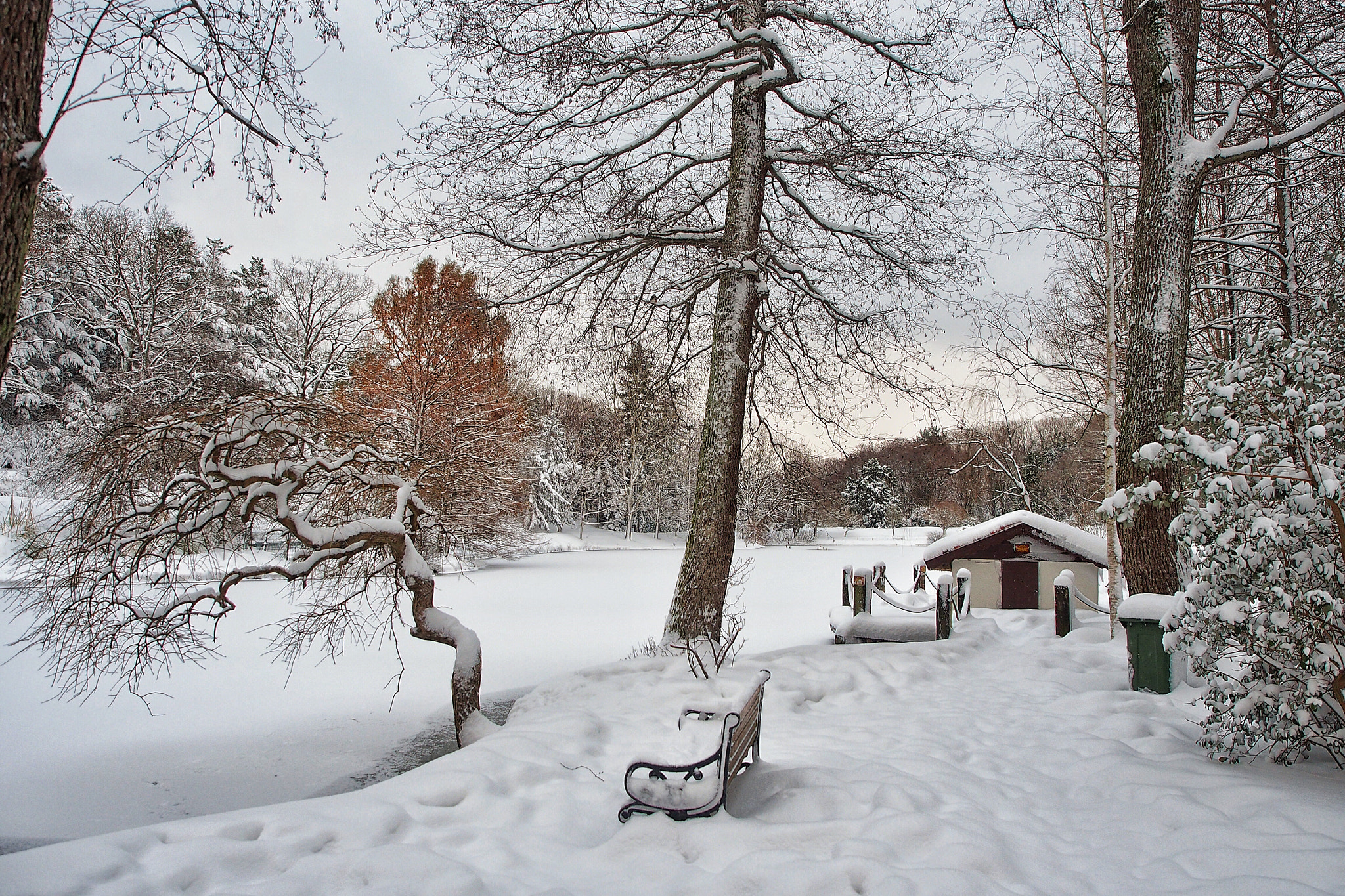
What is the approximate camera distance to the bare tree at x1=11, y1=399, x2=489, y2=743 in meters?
5.00

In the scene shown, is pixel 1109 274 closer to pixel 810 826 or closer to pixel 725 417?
pixel 725 417

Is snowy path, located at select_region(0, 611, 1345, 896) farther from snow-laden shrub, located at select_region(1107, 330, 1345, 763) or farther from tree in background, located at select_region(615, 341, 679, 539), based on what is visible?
tree in background, located at select_region(615, 341, 679, 539)

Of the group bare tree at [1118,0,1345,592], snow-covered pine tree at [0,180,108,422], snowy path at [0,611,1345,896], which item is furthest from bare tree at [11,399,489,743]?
snow-covered pine tree at [0,180,108,422]

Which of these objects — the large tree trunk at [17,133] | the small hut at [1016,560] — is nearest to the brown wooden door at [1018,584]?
the small hut at [1016,560]

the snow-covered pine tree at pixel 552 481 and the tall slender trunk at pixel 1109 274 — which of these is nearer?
the tall slender trunk at pixel 1109 274

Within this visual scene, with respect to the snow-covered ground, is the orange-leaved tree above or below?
above

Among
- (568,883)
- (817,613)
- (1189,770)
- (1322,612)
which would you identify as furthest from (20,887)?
(817,613)

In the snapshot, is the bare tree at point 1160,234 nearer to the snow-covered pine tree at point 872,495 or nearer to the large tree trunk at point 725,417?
the large tree trunk at point 725,417

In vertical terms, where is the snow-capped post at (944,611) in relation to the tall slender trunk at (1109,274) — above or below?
below

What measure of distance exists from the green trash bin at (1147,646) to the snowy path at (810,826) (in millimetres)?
709

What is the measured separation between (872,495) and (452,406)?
50.8m

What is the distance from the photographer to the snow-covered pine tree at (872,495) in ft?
186

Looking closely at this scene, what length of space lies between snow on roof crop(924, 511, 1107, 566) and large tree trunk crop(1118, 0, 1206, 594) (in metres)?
6.90

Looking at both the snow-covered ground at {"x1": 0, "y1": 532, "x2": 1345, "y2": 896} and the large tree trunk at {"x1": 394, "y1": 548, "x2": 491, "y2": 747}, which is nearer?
the snow-covered ground at {"x1": 0, "y1": 532, "x2": 1345, "y2": 896}
